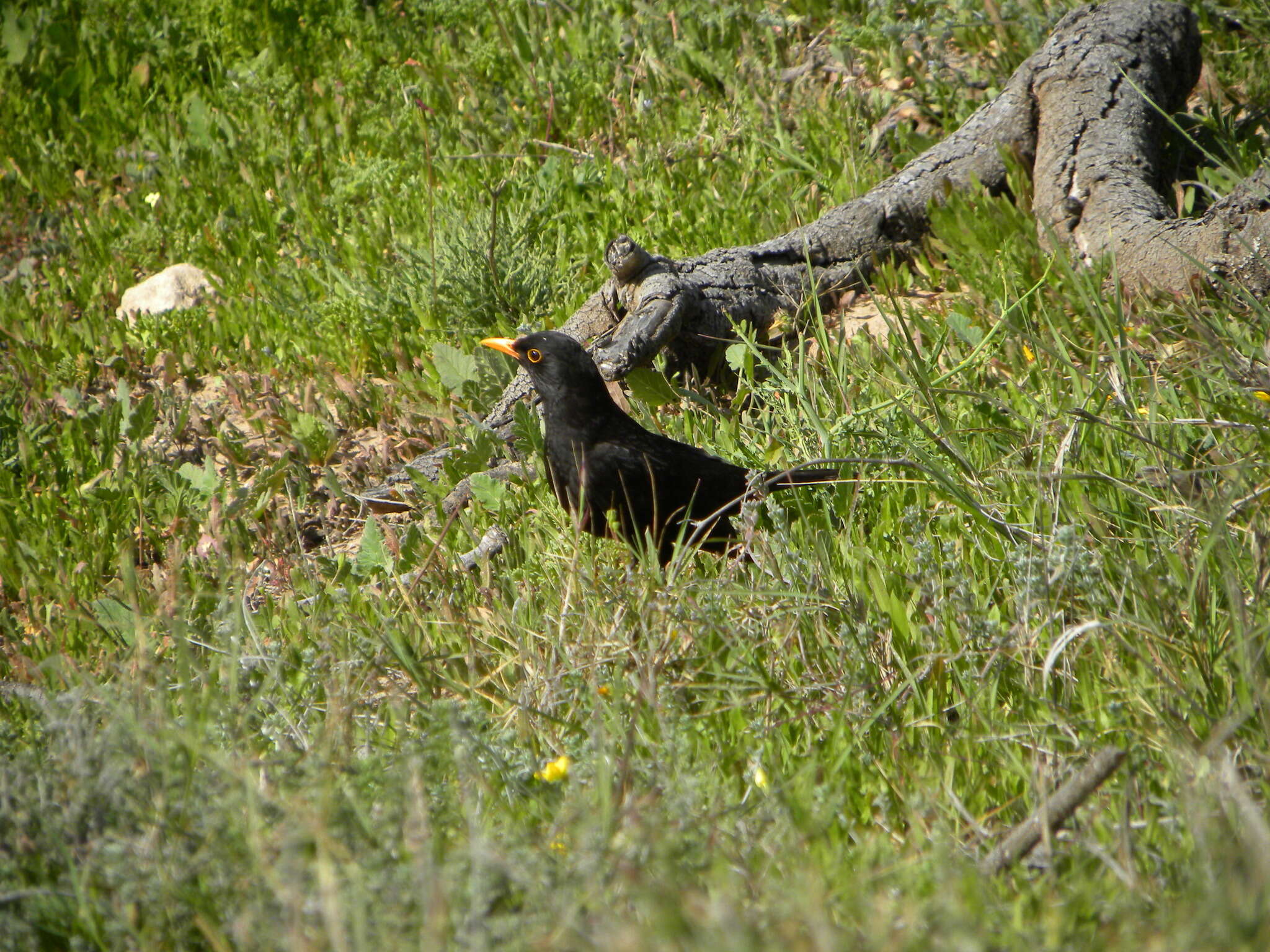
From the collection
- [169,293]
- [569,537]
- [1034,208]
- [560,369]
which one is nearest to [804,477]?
[569,537]

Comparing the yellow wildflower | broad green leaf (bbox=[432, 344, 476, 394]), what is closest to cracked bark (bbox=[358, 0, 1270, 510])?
broad green leaf (bbox=[432, 344, 476, 394])

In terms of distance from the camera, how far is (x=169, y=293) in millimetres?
6328

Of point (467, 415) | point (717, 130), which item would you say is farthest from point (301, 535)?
point (717, 130)

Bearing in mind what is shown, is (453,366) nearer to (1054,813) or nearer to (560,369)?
(560,369)

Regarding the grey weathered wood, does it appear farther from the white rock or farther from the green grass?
the white rock

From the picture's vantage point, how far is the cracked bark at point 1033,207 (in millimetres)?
4688

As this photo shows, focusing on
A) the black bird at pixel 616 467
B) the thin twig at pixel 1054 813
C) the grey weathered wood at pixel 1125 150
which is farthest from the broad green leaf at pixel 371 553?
the grey weathered wood at pixel 1125 150

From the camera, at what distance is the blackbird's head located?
13.9 feet

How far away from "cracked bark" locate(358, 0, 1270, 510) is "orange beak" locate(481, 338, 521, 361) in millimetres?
296

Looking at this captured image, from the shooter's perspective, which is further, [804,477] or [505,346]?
[505,346]

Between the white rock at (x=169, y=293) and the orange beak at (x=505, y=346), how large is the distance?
2481mm

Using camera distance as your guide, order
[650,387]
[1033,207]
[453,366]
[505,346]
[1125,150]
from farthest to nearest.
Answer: [1033,207] < [1125,150] < [453,366] < [650,387] < [505,346]

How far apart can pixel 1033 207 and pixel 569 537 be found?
2.98 m

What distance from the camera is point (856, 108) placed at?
6.33 metres
